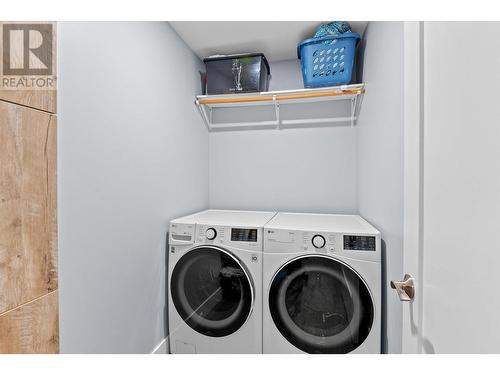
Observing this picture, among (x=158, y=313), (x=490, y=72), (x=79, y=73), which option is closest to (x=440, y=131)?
(x=490, y=72)

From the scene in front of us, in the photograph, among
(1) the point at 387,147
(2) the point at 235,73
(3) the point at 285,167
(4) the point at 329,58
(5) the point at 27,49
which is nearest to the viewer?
(5) the point at 27,49

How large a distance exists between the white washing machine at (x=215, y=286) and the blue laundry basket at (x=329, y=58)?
1189 millimetres

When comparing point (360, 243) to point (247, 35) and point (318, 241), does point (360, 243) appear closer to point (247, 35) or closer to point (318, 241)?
point (318, 241)

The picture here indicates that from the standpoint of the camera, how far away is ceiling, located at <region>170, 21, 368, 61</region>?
5.64ft

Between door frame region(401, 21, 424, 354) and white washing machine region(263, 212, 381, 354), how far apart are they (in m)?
0.68

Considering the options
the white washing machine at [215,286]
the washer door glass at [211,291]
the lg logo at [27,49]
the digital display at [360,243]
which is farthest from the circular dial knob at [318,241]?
the lg logo at [27,49]

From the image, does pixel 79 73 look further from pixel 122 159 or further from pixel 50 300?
pixel 50 300

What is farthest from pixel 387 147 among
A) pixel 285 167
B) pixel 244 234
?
pixel 285 167

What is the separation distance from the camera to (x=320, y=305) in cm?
143

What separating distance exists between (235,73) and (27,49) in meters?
1.39

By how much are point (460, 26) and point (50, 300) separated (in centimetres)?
144

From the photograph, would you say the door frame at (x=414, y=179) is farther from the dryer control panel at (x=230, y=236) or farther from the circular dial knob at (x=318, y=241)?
the dryer control panel at (x=230, y=236)

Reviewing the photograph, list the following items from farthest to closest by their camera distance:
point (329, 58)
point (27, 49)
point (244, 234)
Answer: point (329, 58)
point (244, 234)
point (27, 49)
